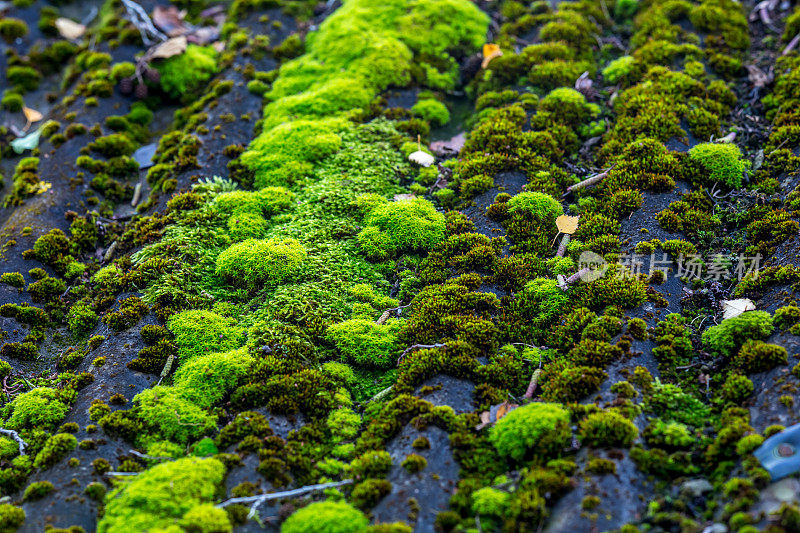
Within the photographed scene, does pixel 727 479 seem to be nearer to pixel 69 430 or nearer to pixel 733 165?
pixel 733 165

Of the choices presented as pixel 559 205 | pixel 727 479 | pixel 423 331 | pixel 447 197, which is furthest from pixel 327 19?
pixel 727 479

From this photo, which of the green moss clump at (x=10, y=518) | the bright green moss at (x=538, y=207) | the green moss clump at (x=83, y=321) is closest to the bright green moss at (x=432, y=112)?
the bright green moss at (x=538, y=207)

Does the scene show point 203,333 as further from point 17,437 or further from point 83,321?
point 17,437

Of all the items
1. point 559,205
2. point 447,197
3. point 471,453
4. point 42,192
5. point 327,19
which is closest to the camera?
point 471,453

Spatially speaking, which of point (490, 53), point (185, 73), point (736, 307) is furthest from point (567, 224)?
point (185, 73)

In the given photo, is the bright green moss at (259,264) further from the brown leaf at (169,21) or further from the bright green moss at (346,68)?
the brown leaf at (169,21)

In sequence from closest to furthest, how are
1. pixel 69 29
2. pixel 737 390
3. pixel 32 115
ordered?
pixel 737 390, pixel 32 115, pixel 69 29
